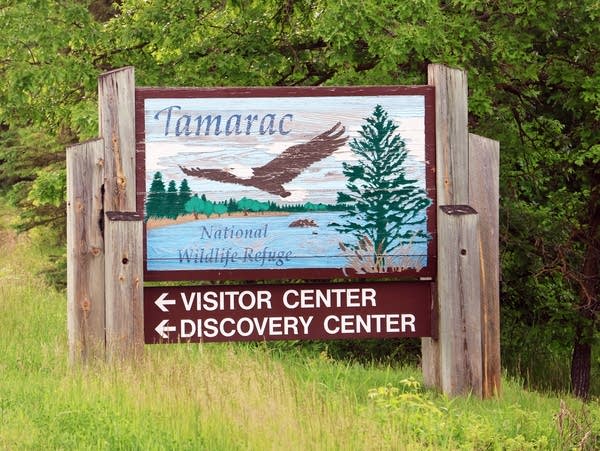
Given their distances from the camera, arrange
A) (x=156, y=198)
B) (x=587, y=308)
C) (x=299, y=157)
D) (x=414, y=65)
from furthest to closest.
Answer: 1. (x=587, y=308)
2. (x=414, y=65)
3. (x=299, y=157)
4. (x=156, y=198)

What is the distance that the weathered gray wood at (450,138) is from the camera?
8.16 meters

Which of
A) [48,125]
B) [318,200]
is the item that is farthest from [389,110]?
[48,125]

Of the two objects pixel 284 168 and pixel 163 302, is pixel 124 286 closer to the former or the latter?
pixel 163 302

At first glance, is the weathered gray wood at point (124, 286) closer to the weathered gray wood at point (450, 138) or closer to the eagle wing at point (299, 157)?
the eagle wing at point (299, 157)

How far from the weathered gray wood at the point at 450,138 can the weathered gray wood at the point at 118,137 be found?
87.4 inches

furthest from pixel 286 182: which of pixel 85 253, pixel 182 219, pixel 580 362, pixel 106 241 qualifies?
pixel 580 362

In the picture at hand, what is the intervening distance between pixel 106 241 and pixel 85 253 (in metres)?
0.21

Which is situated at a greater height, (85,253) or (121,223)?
(121,223)

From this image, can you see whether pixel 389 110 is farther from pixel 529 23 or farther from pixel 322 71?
pixel 322 71

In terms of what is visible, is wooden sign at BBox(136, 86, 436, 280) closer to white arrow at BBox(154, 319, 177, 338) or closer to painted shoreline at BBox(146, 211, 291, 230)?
painted shoreline at BBox(146, 211, 291, 230)

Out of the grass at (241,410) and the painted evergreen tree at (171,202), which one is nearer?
the grass at (241,410)

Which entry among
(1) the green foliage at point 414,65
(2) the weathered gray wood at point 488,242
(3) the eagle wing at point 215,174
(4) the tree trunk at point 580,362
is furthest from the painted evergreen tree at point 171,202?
(4) the tree trunk at point 580,362

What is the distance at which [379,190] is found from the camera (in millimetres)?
8133

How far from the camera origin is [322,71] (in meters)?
14.9
